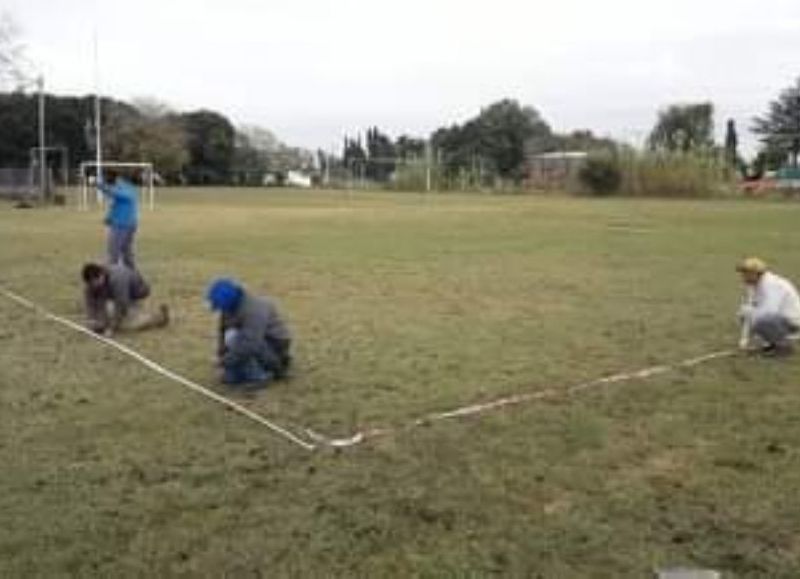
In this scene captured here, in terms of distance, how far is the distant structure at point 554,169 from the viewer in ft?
242

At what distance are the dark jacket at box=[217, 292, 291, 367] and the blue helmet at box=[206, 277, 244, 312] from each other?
2.6 inches

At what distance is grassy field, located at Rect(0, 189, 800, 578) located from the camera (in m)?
6.26

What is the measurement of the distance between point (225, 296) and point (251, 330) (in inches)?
12.9

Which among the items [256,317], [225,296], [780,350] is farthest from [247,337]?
[780,350]

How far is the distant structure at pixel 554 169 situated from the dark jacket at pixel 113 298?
58333 mm

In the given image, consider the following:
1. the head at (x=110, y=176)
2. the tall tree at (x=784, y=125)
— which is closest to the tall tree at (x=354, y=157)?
the tall tree at (x=784, y=125)

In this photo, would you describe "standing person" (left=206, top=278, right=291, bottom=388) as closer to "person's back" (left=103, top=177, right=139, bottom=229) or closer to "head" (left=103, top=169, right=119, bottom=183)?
"person's back" (left=103, top=177, right=139, bottom=229)

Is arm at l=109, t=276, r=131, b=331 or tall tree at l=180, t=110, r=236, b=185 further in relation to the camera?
tall tree at l=180, t=110, r=236, b=185

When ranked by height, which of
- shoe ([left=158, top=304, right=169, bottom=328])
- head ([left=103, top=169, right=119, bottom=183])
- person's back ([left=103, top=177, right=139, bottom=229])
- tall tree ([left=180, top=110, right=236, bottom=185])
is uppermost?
tall tree ([left=180, top=110, right=236, bottom=185])

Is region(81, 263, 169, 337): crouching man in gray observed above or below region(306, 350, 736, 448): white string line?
above

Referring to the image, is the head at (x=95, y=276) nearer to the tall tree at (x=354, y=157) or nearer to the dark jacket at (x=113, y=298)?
the dark jacket at (x=113, y=298)

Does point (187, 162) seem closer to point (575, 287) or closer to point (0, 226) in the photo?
point (0, 226)

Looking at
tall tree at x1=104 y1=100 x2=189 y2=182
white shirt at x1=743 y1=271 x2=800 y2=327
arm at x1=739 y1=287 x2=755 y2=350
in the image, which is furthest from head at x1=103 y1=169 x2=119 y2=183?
tall tree at x1=104 y1=100 x2=189 y2=182

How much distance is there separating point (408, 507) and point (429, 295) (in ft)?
32.1
